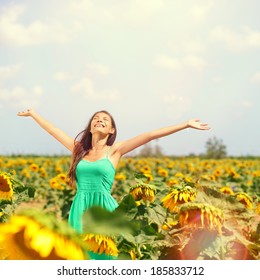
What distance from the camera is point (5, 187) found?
2.47 metres

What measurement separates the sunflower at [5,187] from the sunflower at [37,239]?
7.11 feet

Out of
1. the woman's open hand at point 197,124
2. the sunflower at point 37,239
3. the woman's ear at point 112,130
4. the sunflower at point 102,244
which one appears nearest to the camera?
the sunflower at point 37,239

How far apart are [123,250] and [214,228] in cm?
63

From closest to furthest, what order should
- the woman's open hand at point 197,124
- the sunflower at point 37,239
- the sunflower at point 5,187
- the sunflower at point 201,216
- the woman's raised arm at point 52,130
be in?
the sunflower at point 37,239
the sunflower at point 201,216
the woman's open hand at point 197,124
the sunflower at point 5,187
the woman's raised arm at point 52,130

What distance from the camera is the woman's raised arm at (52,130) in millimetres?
2762

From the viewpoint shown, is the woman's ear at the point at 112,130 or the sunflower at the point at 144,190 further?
the woman's ear at the point at 112,130

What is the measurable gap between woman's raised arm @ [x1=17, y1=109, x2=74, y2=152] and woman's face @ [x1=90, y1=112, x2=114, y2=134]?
247 millimetres

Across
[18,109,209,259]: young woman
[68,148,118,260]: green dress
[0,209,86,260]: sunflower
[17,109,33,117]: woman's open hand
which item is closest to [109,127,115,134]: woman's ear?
[18,109,209,259]: young woman

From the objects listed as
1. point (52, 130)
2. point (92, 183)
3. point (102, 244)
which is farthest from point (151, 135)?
point (102, 244)

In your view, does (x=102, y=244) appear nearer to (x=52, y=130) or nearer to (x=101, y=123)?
(x=101, y=123)

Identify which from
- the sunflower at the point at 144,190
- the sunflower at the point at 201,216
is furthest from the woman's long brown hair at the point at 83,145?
the sunflower at the point at 201,216

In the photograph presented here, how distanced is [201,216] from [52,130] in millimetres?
1941

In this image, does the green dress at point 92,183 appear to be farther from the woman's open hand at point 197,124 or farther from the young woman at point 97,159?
the woman's open hand at point 197,124

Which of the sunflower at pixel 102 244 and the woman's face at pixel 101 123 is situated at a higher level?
the woman's face at pixel 101 123
